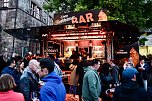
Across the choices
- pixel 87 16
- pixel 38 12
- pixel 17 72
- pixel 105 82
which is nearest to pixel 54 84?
pixel 17 72

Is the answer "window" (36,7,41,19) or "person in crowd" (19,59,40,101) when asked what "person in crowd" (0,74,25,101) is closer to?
"person in crowd" (19,59,40,101)

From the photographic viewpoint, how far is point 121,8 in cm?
2273

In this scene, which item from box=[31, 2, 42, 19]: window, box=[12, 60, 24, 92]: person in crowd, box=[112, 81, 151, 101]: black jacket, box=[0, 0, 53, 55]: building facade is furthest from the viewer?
box=[31, 2, 42, 19]: window

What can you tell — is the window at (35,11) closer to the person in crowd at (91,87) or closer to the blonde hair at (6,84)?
the person in crowd at (91,87)

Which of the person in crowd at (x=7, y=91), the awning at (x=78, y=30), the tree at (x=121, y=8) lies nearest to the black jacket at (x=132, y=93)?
the person in crowd at (x=7, y=91)

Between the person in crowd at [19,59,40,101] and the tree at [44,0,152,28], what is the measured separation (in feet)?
50.0

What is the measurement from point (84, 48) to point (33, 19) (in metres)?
9.25

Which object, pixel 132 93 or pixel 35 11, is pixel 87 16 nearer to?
pixel 35 11

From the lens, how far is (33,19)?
30.5 metres

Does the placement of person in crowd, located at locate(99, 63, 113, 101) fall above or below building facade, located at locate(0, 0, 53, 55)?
below

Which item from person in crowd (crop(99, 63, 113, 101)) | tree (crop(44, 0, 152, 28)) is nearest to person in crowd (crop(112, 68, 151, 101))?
person in crowd (crop(99, 63, 113, 101))

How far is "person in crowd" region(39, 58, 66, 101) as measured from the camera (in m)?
4.08

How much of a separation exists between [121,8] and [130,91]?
59.5ft

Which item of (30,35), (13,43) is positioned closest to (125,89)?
(30,35)
